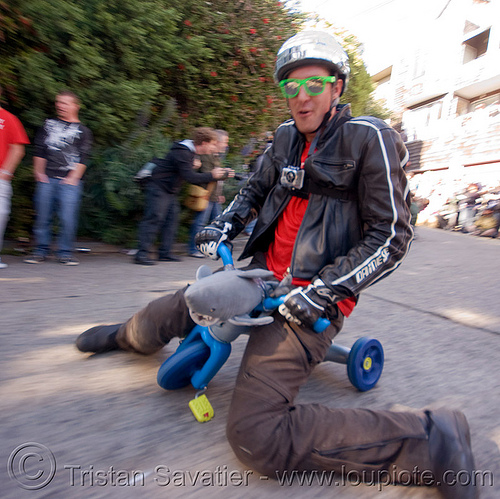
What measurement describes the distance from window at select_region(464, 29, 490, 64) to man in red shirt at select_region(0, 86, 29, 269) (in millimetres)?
21882

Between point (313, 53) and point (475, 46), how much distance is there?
23.1 m

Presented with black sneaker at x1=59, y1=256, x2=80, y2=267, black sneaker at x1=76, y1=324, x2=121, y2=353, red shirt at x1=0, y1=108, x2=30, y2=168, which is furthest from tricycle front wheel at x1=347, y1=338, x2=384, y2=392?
red shirt at x1=0, y1=108, x2=30, y2=168

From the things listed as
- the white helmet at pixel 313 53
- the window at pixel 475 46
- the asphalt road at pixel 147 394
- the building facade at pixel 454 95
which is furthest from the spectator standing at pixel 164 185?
the window at pixel 475 46

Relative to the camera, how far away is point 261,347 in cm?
185

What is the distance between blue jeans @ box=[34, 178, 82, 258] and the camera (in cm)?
481

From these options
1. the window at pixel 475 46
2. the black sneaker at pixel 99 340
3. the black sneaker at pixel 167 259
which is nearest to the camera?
the black sneaker at pixel 99 340

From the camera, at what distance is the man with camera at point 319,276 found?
1606mm

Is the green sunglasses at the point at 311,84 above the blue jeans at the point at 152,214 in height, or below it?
above

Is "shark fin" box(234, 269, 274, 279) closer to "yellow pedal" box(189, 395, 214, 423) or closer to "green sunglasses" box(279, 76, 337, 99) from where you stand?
"yellow pedal" box(189, 395, 214, 423)

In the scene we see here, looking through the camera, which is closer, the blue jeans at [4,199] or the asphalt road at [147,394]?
the asphalt road at [147,394]

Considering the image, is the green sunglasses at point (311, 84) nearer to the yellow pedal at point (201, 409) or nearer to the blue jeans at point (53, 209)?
the yellow pedal at point (201, 409)

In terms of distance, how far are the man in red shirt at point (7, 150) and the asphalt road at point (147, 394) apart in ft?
2.52

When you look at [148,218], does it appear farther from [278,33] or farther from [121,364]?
[278,33]

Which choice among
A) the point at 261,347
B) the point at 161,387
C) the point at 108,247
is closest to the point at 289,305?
the point at 261,347
